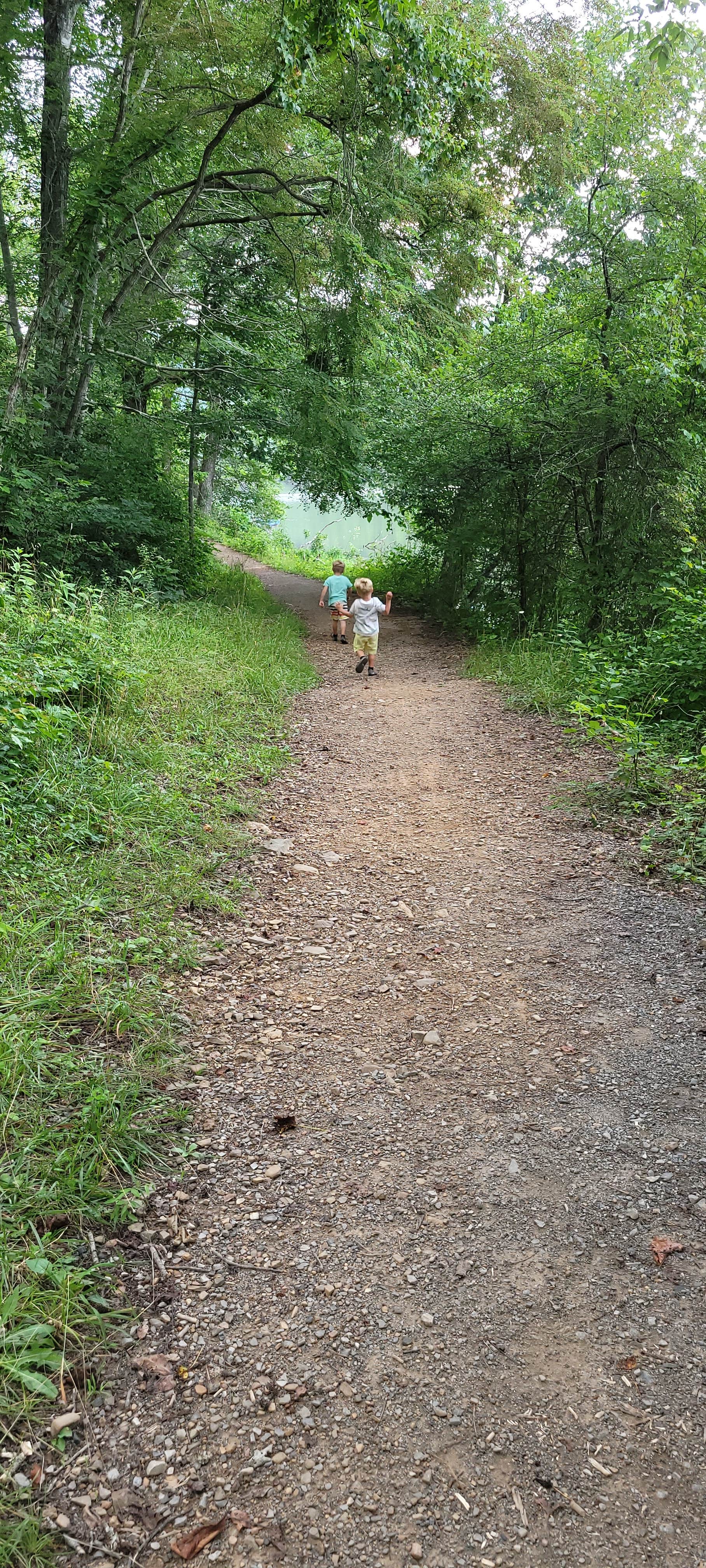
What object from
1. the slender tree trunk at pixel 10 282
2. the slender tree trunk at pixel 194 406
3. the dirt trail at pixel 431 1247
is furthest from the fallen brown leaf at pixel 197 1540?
the slender tree trunk at pixel 194 406

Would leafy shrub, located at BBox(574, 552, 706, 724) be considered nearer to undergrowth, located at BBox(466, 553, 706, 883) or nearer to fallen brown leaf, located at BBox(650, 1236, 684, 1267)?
undergrowth, located at BBox(466, 553, 706, 883)

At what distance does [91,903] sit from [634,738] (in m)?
3.94

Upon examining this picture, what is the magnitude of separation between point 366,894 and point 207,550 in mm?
9548

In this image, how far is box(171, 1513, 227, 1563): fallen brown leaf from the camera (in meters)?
1.71

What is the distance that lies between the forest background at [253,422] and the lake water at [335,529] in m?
4.26

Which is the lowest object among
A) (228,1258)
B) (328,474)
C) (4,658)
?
(228,1258)

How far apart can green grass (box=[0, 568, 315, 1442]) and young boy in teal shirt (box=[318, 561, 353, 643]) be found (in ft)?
16.4

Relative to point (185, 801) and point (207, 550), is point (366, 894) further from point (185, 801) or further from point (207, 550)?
point (207, 550)

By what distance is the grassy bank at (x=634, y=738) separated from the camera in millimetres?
4824

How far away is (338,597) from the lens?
41.7 feet

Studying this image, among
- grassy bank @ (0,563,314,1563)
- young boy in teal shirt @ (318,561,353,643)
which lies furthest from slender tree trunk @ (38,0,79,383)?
young boy in teal shirt @ (318,561,353,643)

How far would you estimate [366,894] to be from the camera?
471 centimetres

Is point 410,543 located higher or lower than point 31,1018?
higher

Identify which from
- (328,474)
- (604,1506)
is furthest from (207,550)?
(604,1506)
